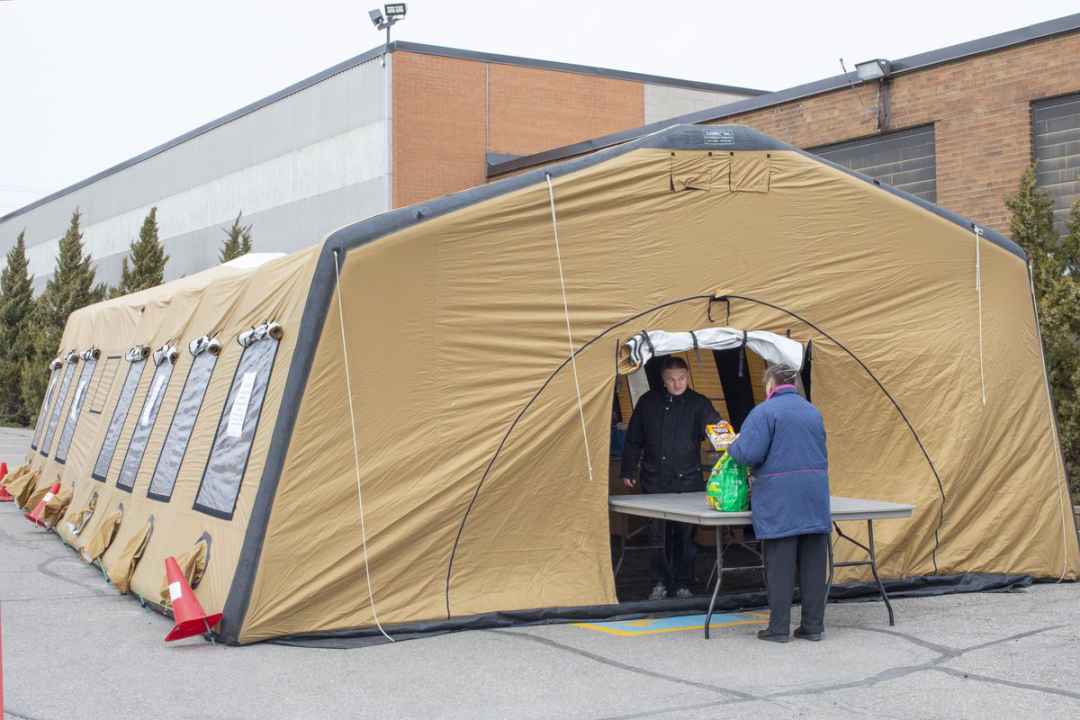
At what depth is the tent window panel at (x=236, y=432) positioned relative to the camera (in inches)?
291

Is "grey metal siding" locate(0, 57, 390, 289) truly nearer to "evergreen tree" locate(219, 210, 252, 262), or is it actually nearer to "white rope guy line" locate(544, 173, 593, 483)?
"evergreen tree" locate(219, 210, 252, 262)

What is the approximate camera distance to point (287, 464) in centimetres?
685

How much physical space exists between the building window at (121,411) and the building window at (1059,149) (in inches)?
397

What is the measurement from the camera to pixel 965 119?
14625mm

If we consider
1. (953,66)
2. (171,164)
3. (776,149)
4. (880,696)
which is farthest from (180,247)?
(880,696)

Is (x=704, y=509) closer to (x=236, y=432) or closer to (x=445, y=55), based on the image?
(x=236, y=432)

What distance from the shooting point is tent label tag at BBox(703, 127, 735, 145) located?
320 inches

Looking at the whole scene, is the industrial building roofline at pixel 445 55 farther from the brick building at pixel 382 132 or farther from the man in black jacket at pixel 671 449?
the man in black jacket at pixel 671 449

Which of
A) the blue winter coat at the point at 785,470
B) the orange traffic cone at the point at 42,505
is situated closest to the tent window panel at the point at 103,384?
the orange traffic cone at the point at 42,505

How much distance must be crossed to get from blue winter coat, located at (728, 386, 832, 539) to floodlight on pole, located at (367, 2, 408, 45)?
2187cm

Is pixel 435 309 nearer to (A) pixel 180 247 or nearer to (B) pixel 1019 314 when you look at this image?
(B) pixel 1019 314

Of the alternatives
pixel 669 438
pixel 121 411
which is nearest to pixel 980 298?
pixel 669 438

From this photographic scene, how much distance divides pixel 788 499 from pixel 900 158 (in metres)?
10.1

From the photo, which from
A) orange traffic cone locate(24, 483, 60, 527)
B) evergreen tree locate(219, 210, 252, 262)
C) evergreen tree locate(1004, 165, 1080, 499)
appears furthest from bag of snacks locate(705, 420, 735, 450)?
evergreen tree locate(219, 210, 252, 262)
